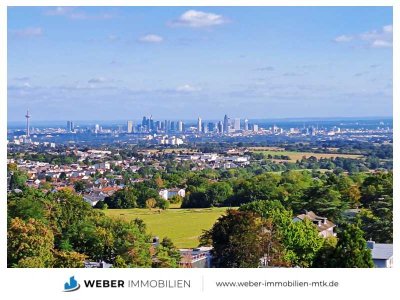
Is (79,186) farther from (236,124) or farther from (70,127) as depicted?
(236,124)

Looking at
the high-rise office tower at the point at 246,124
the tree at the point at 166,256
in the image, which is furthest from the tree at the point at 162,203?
the tree at the point at 166,256

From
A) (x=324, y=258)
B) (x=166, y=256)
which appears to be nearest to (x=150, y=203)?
(x=166, y=256)

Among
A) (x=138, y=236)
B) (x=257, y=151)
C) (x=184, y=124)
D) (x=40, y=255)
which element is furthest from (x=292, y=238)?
(x=257, y=151)

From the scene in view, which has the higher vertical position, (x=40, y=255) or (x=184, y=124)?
(x=184, y=124)

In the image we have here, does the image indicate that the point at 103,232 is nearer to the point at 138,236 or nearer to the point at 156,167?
the point at 138,236

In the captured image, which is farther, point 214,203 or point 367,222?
point 214,203
